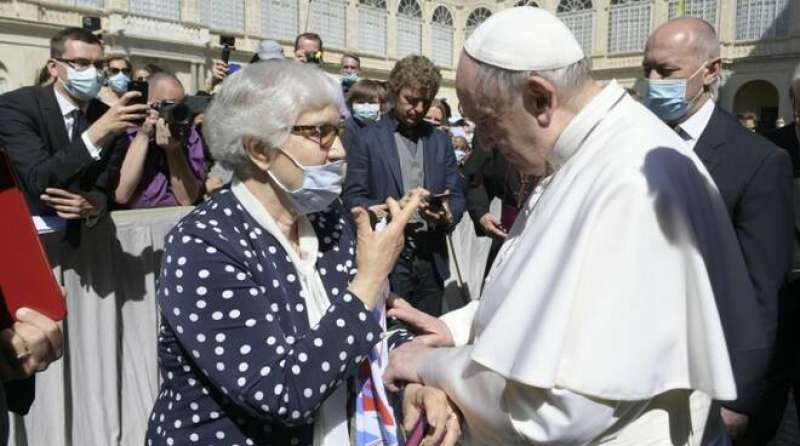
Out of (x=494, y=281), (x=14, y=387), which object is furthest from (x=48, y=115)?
(x=494, y=281)

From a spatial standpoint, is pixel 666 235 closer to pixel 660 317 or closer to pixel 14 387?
pixel 660 317

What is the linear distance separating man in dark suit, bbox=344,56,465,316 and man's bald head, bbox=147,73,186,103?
1381 millimetres

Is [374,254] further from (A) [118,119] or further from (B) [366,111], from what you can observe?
(B) [366,111]

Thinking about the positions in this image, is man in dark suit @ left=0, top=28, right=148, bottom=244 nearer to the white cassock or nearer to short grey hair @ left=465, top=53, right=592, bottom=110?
short grey hair @ left=465, top=53, right=592, bottom=110

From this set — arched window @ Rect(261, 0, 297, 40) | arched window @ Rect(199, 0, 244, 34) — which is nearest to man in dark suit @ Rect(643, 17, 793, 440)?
arched window @ Rect(199, 0, 244, 34)

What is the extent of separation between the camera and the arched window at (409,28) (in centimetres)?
3681

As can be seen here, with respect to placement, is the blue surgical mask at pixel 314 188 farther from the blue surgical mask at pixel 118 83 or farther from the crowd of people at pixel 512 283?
the blue surgical mask at pixel 118 83

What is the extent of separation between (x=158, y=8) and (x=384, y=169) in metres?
25.2

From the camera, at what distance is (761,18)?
30672 millimetres

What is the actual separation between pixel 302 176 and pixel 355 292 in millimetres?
439

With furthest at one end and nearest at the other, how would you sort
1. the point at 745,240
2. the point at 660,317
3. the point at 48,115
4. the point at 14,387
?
the point at 48,115 < the point at 745,240 < the point at 14,387 < the point at 660,317

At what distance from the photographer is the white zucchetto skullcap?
1608mm

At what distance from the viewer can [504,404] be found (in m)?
1.52

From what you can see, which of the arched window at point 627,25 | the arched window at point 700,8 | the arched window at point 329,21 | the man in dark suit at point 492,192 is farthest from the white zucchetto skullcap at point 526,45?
the arched window at point 627,25
